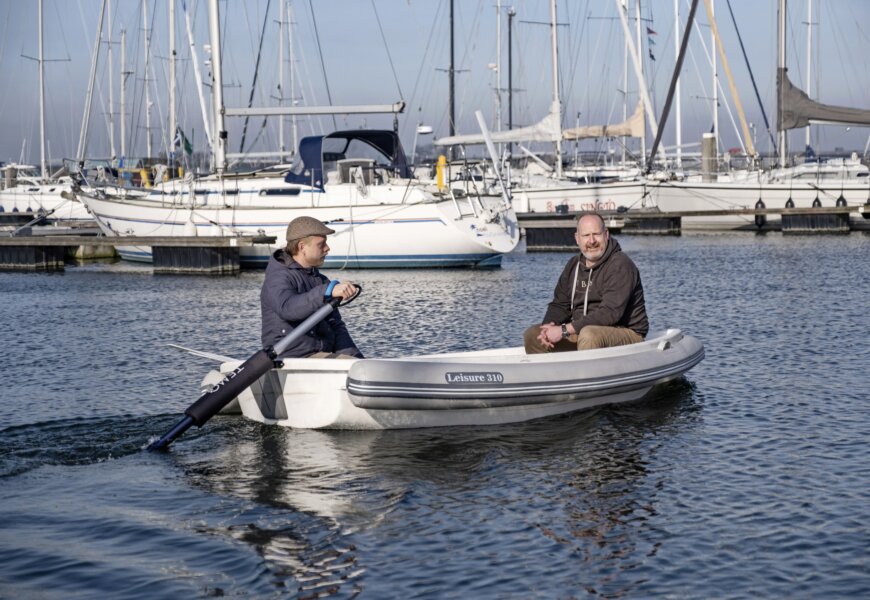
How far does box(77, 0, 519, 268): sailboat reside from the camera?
28.1 meters

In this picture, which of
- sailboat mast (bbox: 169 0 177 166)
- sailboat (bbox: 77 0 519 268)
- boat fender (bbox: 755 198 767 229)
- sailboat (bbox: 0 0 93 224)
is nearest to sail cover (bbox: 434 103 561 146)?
boat fender (bbox: 755 198 767 229)

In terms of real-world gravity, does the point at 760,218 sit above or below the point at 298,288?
above

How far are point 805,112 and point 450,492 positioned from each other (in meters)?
33.2

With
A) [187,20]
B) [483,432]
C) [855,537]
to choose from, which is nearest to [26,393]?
[483,432]

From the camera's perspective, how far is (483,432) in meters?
10.3

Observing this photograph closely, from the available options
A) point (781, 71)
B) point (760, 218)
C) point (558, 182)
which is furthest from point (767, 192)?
point (558, 182)

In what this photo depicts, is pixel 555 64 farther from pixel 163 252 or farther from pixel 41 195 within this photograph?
pixel 41 195

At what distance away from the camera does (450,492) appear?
Answer: 27.8 feet

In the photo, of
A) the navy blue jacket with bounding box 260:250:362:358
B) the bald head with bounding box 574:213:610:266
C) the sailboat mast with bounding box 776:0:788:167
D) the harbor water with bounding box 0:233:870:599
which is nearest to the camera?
the harbor water with bounding box 0:233:870:599

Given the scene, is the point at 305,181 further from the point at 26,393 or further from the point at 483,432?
the point at 483,432

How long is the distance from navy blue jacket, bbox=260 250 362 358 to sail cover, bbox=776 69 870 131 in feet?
104

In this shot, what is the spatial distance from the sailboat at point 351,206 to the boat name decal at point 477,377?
18.0 meters

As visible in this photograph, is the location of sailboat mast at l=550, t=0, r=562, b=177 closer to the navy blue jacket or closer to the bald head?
the bald head

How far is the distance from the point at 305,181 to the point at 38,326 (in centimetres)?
1070
